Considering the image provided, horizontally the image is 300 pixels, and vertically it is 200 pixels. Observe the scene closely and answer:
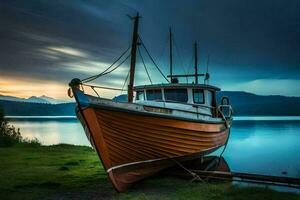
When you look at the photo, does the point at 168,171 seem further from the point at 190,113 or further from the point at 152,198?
the point at 152,198

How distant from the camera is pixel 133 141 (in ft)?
35.7

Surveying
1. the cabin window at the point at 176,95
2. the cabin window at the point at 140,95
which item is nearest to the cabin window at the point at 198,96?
the cabin window at the point at 176,95

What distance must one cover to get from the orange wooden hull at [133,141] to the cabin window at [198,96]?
270 cm

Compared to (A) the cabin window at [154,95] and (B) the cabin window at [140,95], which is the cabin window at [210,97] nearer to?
(A) the cabin window at [154,95]

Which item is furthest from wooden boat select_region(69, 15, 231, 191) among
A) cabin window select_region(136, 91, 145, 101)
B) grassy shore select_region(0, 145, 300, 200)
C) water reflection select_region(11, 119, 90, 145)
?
water reflection select_region(11, 119, 90, 145)

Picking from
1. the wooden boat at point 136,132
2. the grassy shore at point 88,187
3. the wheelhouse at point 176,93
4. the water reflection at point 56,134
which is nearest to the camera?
the grassy shore at point 88,187

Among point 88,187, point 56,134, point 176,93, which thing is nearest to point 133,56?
point 176,93

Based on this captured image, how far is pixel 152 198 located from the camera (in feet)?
31.9

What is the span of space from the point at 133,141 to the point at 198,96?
590cm

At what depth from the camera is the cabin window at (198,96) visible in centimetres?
1558

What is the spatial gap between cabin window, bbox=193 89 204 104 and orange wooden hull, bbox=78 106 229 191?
2.70 metres

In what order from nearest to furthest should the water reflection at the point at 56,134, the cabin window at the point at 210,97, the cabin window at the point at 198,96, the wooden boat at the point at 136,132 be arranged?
the wooden boat at the point at 136,132
the cabin window at the point at 198,96
the cabin window at the point at 210,97
the water reflection at the point at 56,134

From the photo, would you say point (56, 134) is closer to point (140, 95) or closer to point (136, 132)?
point (140, 95)

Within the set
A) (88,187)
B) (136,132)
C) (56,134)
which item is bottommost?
(56,134)
